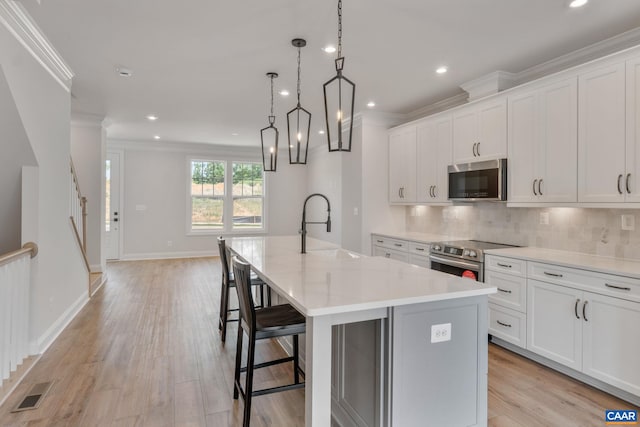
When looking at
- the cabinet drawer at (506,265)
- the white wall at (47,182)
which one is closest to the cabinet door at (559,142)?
the cabinet drawer at (506,265)

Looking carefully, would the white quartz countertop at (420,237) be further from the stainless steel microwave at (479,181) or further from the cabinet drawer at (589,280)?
the cabinet drawer at (589,280)

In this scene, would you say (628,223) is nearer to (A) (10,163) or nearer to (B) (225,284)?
(B) (225,284)

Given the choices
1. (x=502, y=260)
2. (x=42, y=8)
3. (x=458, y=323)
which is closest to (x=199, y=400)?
(x=458, y=323)

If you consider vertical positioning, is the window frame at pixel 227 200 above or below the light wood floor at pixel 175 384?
above

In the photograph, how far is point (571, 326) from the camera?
2.60 meters

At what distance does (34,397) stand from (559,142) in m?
4.40

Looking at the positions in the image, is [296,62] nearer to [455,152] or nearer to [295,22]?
[295,22]

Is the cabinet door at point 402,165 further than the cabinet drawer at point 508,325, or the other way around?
the cabinet door at point 402,165

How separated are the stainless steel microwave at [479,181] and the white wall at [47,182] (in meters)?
4.12

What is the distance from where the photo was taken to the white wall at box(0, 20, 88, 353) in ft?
8.91

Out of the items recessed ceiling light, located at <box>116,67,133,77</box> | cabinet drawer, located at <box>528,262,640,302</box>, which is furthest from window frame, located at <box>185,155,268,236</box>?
cabinet drawer, located at <box>528,262,640,302</box>

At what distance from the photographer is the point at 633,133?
244 centimetres

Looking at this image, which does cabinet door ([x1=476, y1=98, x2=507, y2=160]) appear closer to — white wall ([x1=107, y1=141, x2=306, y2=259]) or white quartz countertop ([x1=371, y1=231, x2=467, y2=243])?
white quartz countertop ([x1=371, y1=231, x2=467, y2=243])

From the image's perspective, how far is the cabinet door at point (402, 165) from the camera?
4.75 meters
